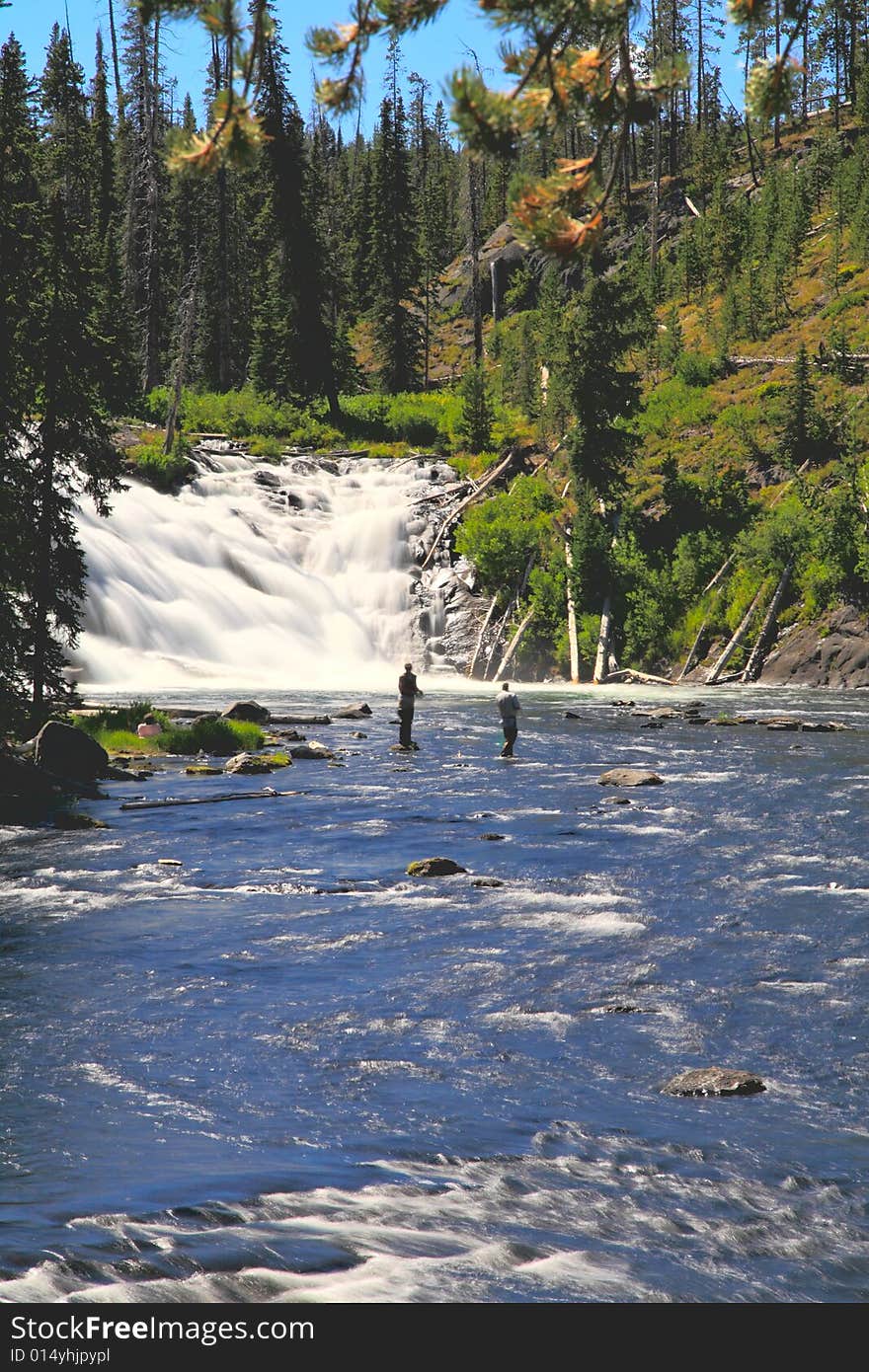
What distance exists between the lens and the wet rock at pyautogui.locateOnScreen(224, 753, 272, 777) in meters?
25.0

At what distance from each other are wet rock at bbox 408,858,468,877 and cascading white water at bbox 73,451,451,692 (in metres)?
24.1

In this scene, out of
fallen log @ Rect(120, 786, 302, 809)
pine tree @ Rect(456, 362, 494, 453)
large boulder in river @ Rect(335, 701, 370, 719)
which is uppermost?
pine tree @ Rect(456, 362, 494, 453)

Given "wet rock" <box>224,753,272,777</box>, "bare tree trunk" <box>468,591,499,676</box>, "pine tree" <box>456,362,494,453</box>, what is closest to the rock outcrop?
"bare tree trunk" <box>468,591,499,676</box>

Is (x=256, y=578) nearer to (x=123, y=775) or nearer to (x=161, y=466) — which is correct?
(x=161, y=466)

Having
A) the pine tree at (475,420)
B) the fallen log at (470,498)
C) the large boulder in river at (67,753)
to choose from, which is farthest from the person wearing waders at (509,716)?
the pine tree at (475,420)

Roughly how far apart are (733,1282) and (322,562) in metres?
44.0

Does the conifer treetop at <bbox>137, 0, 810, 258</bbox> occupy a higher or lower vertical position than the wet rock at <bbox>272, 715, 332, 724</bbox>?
higher

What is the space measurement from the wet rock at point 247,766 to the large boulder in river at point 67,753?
2.52 meters

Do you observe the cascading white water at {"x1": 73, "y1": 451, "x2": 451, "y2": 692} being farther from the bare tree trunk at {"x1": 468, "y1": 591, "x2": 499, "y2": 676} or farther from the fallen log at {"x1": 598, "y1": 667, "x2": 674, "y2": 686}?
the fallen log at {"x1": 598, "y1": 667, "x2": 674, "y2": 686}

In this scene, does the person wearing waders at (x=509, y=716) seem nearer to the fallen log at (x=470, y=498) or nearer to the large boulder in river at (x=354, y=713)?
the large boulder in river at (x=354, y=713)

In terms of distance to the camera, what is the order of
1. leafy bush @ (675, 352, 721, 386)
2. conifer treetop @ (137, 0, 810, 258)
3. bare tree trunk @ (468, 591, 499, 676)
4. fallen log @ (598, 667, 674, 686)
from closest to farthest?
conifer treetop @ (137, 0, 810, 258), fallen log @ (598, 667, 674, 686), bare tree trunk @ (468, 591, 499, 676), leafy bush @ (675, 352, 721, 386)

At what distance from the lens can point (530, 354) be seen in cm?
5931

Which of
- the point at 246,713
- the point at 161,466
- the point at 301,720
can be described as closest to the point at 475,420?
the point at 161,466

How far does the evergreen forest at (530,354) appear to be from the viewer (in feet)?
48.4
